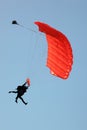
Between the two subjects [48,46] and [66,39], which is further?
[48,46]

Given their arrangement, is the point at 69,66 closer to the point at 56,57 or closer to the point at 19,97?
the point at 56,57

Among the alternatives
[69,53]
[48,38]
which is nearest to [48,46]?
[48,38]

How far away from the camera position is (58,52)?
35.1 m

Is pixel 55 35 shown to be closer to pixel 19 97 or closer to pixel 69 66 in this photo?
pixel 69 66

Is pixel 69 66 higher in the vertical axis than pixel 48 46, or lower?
lower

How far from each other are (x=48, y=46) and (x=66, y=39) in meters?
2.98

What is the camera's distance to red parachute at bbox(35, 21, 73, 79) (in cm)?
3344

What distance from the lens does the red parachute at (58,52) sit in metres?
33.4

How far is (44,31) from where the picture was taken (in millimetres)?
32812

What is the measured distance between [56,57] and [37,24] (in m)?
3.49

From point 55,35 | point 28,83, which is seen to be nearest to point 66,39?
point 55,35

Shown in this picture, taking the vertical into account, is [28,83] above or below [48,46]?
below

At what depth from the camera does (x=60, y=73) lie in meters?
34.5

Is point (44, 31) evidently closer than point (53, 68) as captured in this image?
Yes
